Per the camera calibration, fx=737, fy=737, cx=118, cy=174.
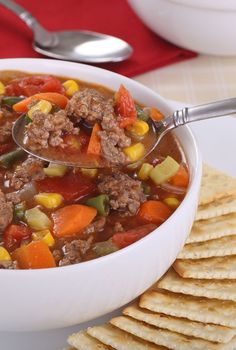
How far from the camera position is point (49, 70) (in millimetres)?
5383

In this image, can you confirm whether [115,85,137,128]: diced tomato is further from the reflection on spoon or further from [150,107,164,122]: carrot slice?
[150,107,164,122]: carrot slice

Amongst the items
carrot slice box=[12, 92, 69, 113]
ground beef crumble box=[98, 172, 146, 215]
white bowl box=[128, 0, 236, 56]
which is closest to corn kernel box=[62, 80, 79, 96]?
carrot slice box=[12, 92, 69, 113]

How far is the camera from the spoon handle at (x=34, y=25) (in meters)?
6.79

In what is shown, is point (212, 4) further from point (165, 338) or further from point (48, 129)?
point (165, 338)

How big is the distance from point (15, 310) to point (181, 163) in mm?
1447

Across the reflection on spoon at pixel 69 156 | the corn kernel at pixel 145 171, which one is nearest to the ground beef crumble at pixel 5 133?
the reflection on spoon at pixel 69 156

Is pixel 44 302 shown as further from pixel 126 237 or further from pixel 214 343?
pixel 214 343

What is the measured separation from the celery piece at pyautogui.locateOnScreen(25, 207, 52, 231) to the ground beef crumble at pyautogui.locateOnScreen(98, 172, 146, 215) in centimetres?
40

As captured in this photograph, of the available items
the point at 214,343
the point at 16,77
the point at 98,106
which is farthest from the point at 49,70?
the point at 214,343

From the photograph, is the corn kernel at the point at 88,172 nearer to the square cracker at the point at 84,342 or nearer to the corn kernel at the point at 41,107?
the corn kernel at the point at 41,107

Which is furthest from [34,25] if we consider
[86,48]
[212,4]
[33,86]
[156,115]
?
[156,115]

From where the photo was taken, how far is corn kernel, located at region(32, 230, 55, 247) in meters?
4.06

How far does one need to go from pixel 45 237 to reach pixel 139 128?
984mm

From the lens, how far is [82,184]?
4.44 meters
